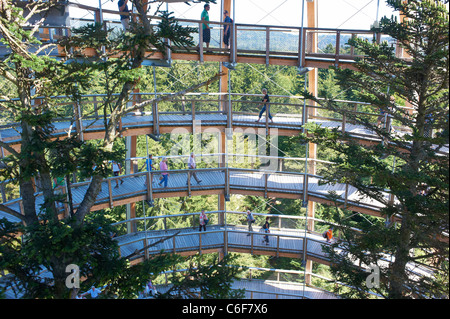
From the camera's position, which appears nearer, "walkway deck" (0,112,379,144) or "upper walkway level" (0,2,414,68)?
"upper walkway level" (0,2,414,68)

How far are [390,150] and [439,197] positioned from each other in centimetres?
154

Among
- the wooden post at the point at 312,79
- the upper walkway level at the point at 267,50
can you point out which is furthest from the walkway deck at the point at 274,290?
the upper walkway level at the point at 267,50

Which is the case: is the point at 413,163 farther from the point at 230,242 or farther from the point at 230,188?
the point at 230,242

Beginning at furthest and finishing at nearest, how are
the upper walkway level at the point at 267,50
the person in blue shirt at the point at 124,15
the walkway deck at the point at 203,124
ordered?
the walkway deck at the point at 203,124 < the upper walkway level at the point at 267,50 < the person in blue shirt at the point at 124,15

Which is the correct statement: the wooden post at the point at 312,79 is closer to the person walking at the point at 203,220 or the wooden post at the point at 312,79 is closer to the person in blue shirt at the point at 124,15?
the person walking at the point at 203,220

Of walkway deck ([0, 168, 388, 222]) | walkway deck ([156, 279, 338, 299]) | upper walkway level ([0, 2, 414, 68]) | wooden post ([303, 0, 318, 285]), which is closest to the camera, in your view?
upper walkway level ([0, 2, 414, 68])

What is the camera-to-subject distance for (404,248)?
27.2 ft

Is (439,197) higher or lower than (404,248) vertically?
higher

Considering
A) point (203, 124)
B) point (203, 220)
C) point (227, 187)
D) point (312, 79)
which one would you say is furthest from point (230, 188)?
point (312, 79)

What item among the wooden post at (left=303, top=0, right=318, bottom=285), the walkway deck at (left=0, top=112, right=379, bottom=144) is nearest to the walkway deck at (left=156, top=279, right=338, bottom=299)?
the wooden post at (left=303, top=0, right=318, bottom=285)

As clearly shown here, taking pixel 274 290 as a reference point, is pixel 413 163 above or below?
above

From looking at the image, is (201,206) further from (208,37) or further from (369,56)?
(369,56)

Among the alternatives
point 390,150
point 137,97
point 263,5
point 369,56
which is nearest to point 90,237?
point 390,150

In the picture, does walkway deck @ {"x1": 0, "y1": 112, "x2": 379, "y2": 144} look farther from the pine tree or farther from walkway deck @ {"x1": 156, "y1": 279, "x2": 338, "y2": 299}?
walkway deck @ {"x1": 156, "y1": 279, "x2": 338, "y2": 299}
